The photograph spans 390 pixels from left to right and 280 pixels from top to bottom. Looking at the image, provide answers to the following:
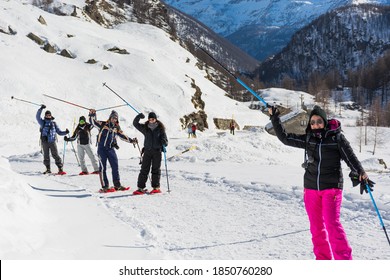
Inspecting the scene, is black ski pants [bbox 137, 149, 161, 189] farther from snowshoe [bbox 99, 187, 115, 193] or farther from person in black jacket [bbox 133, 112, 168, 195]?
snowshoe [bbox 99, 187, 115, 193]

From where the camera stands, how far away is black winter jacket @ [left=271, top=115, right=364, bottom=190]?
177 inches

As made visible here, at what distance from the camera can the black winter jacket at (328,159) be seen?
4496 millimetres

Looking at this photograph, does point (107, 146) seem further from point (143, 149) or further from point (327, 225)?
point (327, 225)

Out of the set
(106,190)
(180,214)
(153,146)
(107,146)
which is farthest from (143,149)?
(180,214)

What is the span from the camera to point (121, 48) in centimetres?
5028

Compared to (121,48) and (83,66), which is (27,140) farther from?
(121,48)

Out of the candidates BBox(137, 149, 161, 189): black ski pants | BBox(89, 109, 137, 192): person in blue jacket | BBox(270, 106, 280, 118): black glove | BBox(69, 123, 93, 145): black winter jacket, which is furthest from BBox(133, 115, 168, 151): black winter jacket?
BBox(270, 106, 280, 118): black glove

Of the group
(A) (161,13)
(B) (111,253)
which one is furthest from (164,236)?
(A) (161,13)

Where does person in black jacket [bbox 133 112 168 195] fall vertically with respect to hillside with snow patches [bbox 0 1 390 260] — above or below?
above

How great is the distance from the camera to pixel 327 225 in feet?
14.8

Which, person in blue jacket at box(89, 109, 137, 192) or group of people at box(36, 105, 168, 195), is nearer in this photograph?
group of people at box(36, 105, 168, 195)

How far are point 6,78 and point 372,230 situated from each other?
33.1 metres

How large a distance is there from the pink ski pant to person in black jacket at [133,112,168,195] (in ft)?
16.2

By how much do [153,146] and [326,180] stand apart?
17.3ft
